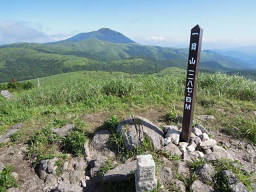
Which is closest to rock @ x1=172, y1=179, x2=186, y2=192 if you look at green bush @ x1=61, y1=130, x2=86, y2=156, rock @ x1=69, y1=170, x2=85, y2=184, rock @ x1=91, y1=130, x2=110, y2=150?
rock @ x1=91, y1=130, x2=110, y2=150

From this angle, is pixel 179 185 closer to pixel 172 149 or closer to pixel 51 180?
pixel 172 149

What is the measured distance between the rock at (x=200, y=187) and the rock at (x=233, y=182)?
306mm

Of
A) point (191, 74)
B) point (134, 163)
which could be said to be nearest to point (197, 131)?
point (191, 74)

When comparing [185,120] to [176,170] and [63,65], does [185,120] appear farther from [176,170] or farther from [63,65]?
[63,65]

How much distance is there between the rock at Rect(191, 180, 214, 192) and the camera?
3.14 meters

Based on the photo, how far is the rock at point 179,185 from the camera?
3.18 metres

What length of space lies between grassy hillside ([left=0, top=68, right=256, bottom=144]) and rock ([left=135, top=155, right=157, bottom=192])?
7.62 ft

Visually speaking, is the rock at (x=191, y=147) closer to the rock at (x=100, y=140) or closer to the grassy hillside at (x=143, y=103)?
the grassy hillside at (x=143, y=103)

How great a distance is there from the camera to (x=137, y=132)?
166 inches

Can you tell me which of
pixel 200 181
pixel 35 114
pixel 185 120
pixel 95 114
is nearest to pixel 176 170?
pixel 200 181

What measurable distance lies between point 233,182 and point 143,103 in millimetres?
3935

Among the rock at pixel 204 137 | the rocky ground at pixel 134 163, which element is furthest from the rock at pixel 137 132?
the rock at pixel 204 137

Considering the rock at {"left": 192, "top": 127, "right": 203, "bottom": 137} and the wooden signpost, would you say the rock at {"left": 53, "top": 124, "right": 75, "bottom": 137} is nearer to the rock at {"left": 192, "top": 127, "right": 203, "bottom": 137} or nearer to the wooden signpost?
the wooden signpost

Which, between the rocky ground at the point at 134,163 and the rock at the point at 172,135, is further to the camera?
the rock at the point at 172,135
